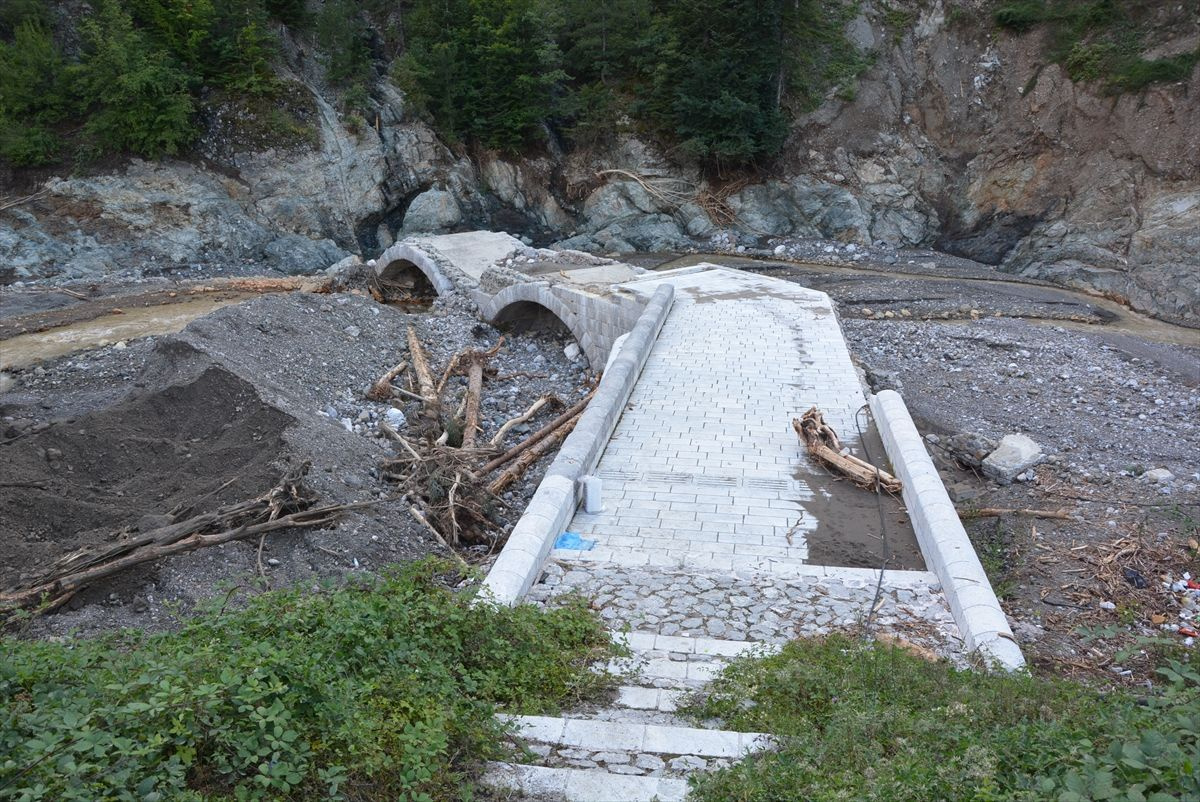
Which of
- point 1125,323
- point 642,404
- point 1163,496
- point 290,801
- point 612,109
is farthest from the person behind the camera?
point 612,109

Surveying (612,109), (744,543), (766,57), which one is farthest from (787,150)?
(744,543)

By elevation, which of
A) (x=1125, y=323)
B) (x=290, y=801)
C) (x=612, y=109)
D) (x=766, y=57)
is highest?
(x=766, y=57)

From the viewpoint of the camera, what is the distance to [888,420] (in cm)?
920

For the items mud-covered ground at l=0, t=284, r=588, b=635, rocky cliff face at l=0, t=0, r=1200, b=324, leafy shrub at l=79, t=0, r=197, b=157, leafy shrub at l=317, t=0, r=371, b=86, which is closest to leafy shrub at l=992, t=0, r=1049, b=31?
rocky cliff face at l=0, t=0, r=1200, b=324

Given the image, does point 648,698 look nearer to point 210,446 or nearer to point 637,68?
point 210,446

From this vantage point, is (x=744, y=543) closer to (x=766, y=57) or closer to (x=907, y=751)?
(x=907, y=751)

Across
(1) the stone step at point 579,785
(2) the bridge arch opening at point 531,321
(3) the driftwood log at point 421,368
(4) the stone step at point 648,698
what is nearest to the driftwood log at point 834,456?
(4) the stone step at point 648,698

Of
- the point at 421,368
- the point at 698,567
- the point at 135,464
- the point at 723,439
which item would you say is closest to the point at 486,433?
the point at 421,368

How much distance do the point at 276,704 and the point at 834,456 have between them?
6.35 meters

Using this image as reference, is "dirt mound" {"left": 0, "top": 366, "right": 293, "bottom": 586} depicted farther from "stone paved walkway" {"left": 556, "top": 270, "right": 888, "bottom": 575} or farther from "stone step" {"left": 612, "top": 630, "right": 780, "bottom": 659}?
"stone step" {"left": 612, "top": 630, "right": 780, "bottom": 659}

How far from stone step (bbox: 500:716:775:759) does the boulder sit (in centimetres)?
675

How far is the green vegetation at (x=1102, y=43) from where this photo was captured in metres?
23.8

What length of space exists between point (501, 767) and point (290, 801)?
95 centimetres

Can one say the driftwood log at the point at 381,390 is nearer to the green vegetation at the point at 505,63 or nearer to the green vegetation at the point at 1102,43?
the green vegetation at the point at 505,63
